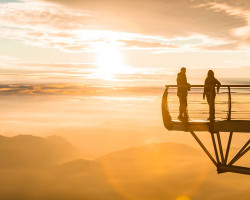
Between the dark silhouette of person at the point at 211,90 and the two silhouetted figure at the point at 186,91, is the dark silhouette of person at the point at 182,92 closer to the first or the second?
the two silhouetted figure at the point at 186,91

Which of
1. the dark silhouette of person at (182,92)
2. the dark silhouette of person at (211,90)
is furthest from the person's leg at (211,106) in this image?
the dark silhouette of person at (182,92)

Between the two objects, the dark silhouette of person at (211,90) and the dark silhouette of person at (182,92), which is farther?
the dark silhouette of person at (182,92)

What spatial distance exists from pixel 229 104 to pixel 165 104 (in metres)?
2.72

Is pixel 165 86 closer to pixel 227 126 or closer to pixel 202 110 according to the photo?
pixel 202 110

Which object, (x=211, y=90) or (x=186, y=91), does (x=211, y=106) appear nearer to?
(x=211, y=90)

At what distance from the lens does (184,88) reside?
15.0 m

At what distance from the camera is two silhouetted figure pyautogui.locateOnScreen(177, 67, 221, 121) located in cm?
1386

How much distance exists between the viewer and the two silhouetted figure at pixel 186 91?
13859mm

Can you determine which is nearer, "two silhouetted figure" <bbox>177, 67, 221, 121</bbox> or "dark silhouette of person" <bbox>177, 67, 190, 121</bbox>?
"two silhouetted figure" <bbox>177, 67, 221, 121</bbox>

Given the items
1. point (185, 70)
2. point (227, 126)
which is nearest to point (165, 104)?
point (185, 70)

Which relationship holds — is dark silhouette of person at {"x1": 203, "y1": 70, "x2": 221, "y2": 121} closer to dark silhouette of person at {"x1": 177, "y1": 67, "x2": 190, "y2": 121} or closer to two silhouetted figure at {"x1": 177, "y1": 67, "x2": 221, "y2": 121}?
two silhouetted figure at {"x1": 177, "y1": 67, "x2": 221, "y2": 121}

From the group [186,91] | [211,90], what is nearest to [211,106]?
[211,90]

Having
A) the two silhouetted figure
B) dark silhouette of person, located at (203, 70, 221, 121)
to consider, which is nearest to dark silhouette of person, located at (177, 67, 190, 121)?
the two silhouetted figure

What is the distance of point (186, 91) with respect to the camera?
15117mm
